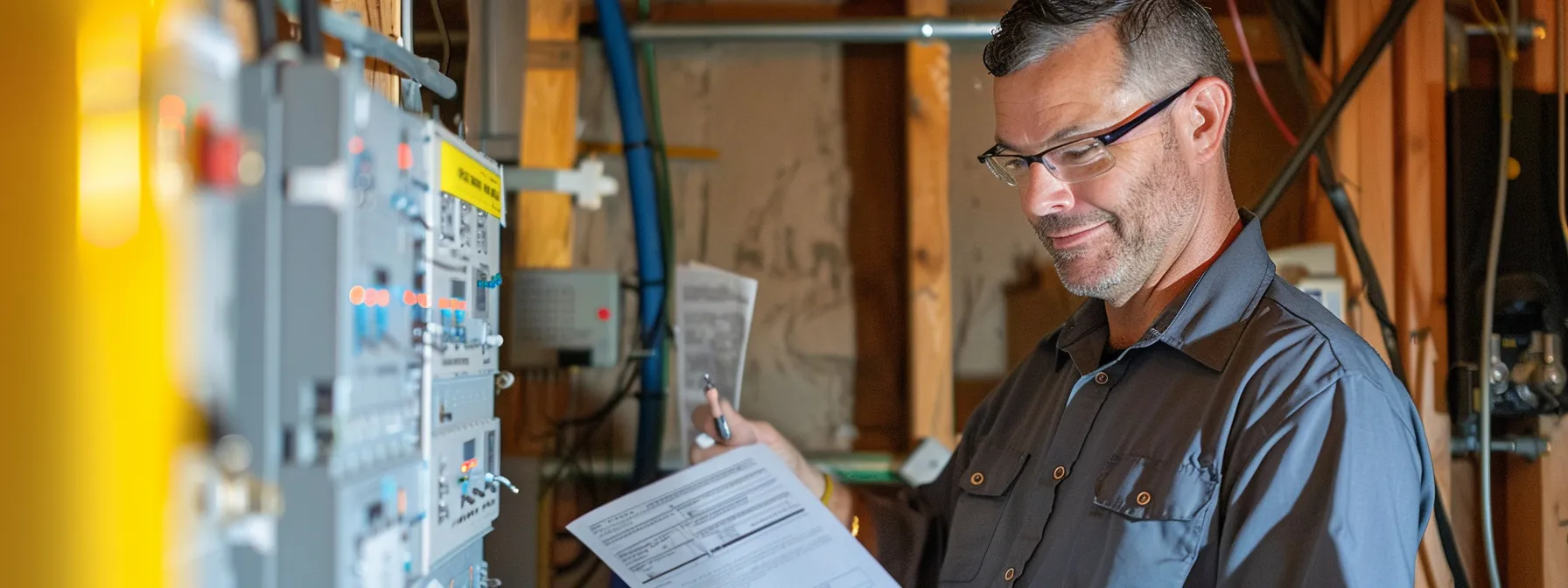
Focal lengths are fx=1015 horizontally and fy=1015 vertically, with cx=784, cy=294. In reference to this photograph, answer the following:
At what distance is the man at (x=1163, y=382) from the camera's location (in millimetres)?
902

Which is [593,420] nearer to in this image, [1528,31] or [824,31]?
[824,31]

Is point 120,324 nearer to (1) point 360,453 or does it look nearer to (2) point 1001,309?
(1) point 360,453

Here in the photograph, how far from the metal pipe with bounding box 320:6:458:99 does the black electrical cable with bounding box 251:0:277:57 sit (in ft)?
0.18

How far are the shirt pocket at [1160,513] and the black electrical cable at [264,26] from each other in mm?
848

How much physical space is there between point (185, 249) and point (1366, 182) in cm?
183

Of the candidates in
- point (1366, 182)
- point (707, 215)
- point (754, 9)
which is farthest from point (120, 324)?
point (1366, 182)

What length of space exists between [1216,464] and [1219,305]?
20 centimetres

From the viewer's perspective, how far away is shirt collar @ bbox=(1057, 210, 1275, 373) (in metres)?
1.07

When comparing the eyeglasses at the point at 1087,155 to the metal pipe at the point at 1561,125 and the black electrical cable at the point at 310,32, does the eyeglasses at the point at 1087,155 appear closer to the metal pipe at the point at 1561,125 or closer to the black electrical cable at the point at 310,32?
the black electrical cable at the point at 310,32

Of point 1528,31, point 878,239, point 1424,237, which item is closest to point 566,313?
point 878,239

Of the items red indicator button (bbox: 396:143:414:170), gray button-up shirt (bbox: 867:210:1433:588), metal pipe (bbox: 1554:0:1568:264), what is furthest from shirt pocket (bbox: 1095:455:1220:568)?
metal pipe (bbox: 1554:0:1568:264)

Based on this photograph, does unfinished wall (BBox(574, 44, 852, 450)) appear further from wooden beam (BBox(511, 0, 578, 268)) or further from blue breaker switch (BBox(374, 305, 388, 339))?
blue breaker switch (BBox(374, 305, 388, 339))

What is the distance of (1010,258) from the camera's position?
1.94 metres

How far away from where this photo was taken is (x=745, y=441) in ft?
4.71
